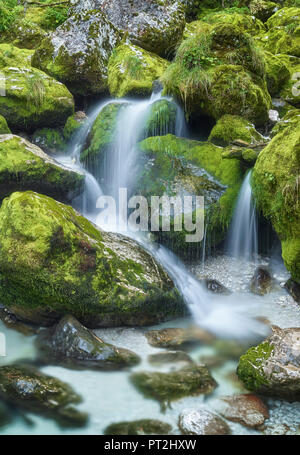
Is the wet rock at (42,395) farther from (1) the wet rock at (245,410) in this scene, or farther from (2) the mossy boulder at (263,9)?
(2) the mossy boulder at (263,9)

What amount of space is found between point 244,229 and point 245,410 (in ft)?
11.5

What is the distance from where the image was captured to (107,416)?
3301mm

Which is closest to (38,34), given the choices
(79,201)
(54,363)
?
(79,201)

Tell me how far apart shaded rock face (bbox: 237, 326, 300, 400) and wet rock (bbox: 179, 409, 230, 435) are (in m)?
0.57

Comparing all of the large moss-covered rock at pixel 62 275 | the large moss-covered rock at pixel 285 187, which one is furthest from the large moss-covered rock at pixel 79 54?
the large moss-covered rock at pixel 285 187

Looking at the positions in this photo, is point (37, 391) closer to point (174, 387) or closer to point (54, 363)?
point (54, 363)

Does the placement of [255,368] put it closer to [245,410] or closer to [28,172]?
[245,410]

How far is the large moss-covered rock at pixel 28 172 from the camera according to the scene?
242 inches

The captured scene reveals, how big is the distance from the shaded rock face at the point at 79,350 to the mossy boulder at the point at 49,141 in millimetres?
5320

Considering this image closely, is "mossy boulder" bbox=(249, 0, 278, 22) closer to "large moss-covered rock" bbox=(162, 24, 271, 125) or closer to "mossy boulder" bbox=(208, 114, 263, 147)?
"large moss-covered rock" bbox=(162, 24, 271, 125)

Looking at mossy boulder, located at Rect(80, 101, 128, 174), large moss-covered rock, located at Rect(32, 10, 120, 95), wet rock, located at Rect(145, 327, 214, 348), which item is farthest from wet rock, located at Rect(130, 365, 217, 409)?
large moss-covered rock, located at Rect(32, 10, 120, 95)

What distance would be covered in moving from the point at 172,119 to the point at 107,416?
5953mm

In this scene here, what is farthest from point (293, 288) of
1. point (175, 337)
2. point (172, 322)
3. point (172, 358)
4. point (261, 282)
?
point (172, 358)
